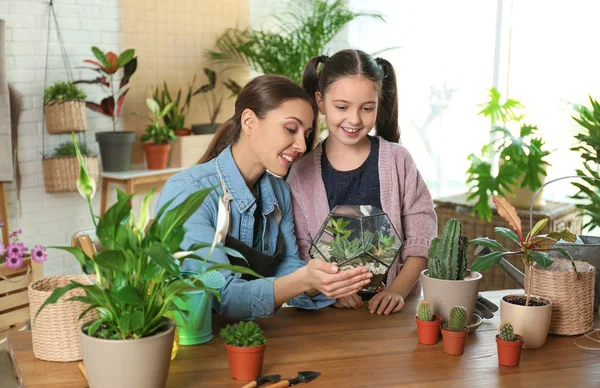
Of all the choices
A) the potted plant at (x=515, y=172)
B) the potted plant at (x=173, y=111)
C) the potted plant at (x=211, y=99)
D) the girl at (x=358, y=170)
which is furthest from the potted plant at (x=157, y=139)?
the girl at (x=358, y=170)

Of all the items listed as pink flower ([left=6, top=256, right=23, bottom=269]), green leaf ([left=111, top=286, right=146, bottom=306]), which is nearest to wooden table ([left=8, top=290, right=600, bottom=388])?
green leaf ([left=111, top=286, right=146, bottom=306])

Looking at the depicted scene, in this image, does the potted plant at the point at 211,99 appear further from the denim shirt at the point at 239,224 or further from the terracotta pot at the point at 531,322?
the terracotta pot at the point at 531,322

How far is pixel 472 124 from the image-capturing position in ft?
18.7

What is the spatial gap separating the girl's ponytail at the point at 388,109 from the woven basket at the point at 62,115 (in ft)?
8.82

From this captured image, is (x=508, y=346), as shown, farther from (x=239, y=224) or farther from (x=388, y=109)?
(x=388, y=109)

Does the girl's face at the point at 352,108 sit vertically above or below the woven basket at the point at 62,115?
above

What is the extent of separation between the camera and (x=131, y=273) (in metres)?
1.46

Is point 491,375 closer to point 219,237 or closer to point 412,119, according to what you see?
point 219,237

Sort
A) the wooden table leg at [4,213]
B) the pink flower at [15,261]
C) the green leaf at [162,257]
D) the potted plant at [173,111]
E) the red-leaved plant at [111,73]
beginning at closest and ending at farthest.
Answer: the green leaf at [162,257] → the pink flower at [15,261] → the wooden table leg at [4,213] → the red-leaved plant at [111,73] → the potted plant at [173,111]

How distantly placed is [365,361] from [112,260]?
2.15 ft

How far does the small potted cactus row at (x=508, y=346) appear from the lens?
170 centimetres

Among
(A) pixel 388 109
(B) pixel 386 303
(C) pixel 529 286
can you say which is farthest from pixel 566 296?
(A) pixel 388 109

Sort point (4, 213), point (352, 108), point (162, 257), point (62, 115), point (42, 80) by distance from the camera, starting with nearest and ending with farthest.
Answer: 1. point (162, 257)
2. point (352, 108)
3. point (4, 213)
4. point (62, 115)
5. point (42, 80)

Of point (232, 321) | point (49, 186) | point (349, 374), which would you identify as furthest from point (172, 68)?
point (349, 374)
